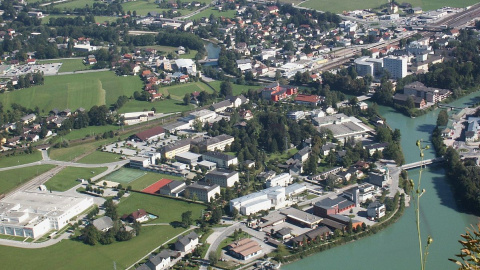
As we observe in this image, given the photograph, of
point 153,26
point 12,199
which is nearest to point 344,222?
point 12,199

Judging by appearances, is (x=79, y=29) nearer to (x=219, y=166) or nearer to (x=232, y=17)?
(x=232, y=17)

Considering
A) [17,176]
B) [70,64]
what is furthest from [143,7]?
[17,176]

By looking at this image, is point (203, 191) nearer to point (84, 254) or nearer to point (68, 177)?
point (84, 254)

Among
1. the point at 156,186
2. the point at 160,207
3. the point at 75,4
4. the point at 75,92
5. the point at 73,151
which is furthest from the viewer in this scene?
the point at 75,4

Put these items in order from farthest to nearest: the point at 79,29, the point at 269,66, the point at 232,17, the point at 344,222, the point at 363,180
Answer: the point at 232,17
the point at 79,29
the point at 269,66
the point at 363,180
the point at 344,222

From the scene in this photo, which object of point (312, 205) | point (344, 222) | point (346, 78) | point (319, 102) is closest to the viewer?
point (344, 222)

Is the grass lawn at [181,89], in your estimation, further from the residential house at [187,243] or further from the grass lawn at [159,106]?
the residential house at [187,243]
